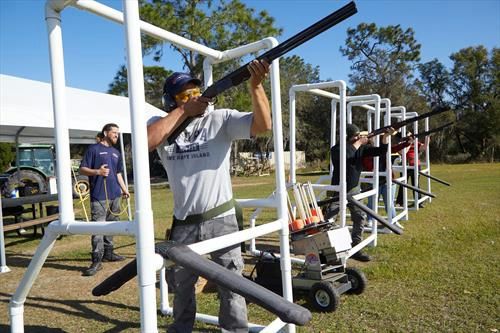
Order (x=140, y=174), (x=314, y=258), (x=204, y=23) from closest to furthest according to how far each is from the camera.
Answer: (x=140, y=174) → (x=314, y=258) → (x=204, y=23)

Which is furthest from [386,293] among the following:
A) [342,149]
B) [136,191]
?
[136,191]

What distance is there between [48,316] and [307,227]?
286 centimetres

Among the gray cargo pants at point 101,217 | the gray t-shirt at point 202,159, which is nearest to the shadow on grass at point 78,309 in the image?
the gray cargo pants at point 101,217

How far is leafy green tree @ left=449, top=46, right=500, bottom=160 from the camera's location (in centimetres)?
3822

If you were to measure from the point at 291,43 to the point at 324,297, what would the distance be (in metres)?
2.82

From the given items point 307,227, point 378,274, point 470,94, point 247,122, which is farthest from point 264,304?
point 470,94

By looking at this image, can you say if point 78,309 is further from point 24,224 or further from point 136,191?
point 24,224

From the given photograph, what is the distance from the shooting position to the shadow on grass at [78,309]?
3.97 metres

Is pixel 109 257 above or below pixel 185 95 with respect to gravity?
below

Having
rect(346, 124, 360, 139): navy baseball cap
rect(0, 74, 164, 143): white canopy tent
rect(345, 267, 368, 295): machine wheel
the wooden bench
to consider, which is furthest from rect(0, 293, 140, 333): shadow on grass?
rect(0, 74, 164, 143): white canopy tent

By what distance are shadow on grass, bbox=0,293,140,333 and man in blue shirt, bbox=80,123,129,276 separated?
108cm

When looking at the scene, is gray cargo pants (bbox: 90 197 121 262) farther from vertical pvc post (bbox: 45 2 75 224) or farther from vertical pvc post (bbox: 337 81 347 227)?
vertical pvc post (bbox: 45 2 75 224)

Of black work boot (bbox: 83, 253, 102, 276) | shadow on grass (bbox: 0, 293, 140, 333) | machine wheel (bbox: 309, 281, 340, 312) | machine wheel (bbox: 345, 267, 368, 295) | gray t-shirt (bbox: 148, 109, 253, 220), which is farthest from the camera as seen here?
black work boot (bbox: 83, 253, 102, 276)

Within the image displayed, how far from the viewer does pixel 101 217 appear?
20.3 ft
